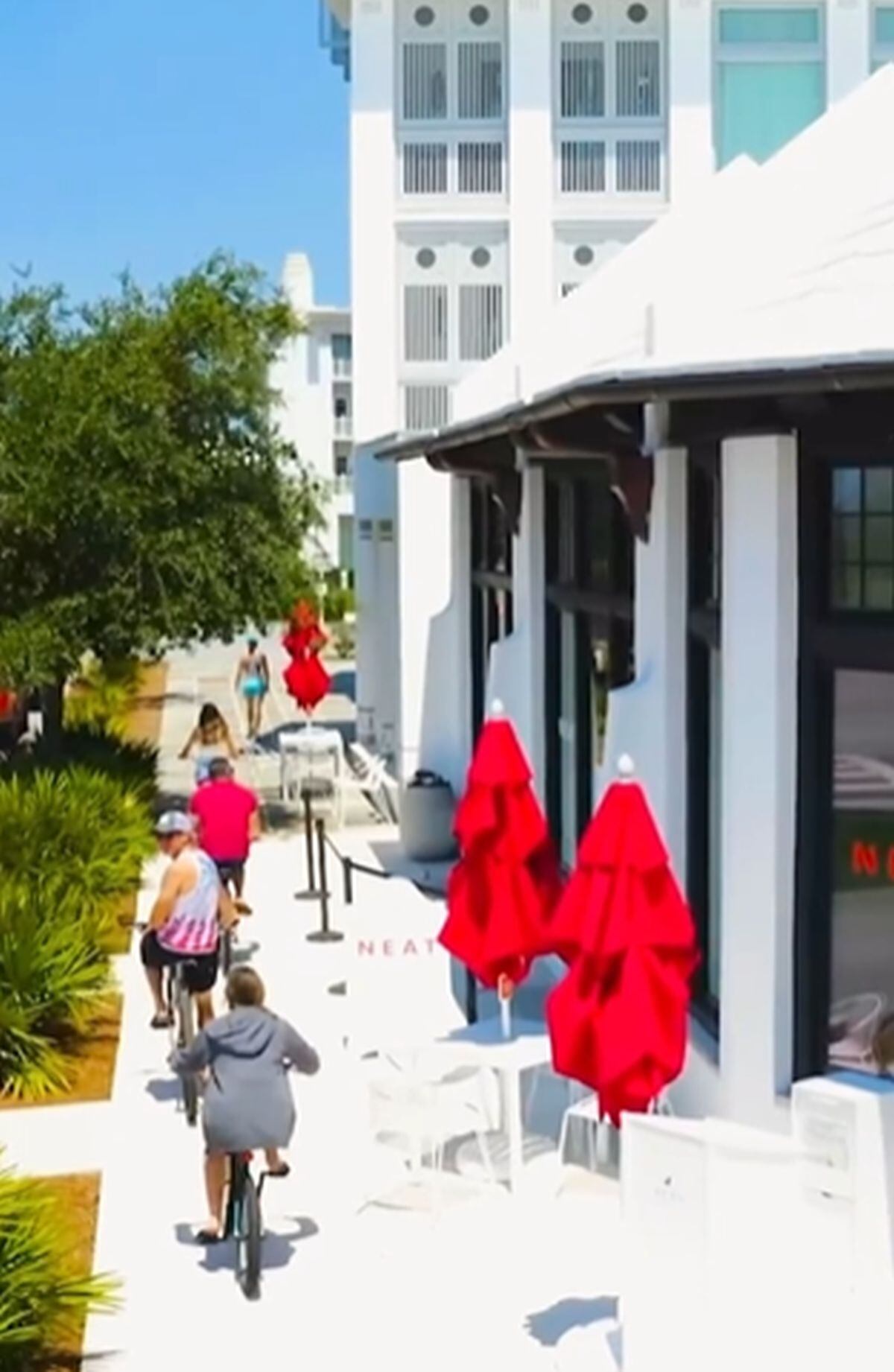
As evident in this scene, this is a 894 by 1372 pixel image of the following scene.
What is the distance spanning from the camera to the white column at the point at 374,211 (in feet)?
72.4

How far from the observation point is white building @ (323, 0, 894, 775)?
2217 cm

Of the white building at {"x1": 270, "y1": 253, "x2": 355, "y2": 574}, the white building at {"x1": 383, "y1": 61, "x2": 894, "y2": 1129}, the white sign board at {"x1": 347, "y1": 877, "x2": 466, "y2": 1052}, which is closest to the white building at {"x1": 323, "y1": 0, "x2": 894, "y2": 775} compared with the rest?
the white sign board at {"x1": 347, "y1": 877, "x2": 466, "y2": 1052}

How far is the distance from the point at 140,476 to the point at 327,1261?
10357 mm

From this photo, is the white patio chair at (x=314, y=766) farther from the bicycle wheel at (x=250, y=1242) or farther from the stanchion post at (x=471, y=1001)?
the bicycle wheel at (x=250, y=1242)

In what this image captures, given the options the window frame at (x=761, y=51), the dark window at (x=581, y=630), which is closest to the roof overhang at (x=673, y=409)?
the dark window at (x=581, y=630)

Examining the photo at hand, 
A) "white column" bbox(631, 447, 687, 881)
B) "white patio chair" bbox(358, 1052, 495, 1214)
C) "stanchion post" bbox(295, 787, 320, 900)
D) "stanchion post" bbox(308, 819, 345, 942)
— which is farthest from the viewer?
"stanchion post" bbox(295, 787, 320, 900)

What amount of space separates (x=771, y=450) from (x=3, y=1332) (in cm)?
434

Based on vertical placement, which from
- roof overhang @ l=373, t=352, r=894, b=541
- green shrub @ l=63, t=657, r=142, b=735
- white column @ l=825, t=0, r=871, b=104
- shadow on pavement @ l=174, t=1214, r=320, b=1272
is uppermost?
white column @ l=825, t=0, r=871, b=104

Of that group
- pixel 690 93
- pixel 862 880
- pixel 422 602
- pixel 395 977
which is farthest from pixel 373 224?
pixel 862 880

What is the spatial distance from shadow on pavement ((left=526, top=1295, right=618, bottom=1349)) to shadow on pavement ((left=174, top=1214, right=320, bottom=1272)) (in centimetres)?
119

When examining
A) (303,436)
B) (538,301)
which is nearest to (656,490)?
(538,301)

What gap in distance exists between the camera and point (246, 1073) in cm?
765

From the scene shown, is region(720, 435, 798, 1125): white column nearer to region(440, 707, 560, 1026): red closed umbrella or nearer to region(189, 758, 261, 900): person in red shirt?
region(440, 707, 560, 1026): red closed umbrella

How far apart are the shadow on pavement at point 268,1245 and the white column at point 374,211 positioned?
14.8 m
